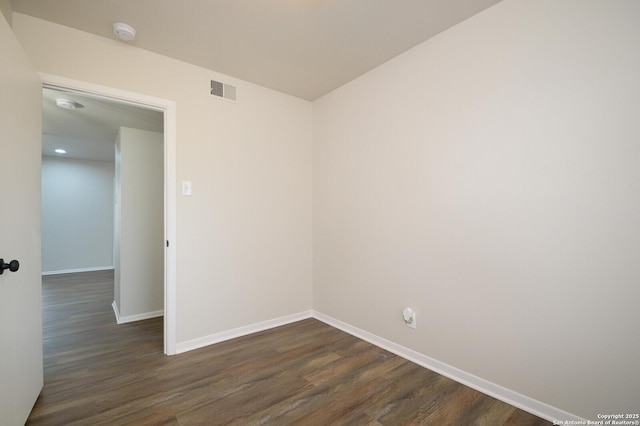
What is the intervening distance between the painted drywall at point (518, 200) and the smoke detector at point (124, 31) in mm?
2022

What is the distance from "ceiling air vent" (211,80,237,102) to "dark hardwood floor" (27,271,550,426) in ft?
8.00

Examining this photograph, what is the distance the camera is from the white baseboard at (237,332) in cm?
265

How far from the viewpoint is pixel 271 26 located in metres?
2.15

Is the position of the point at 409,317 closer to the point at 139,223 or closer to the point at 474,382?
the point at 474,382

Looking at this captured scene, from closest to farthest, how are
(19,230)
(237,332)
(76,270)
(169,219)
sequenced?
(19,230) < (169,219) < (237,332) < (76,270)

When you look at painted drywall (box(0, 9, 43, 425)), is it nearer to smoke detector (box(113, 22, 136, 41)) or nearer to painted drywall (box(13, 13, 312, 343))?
painted drywall (box(13, 13, 312, 343))

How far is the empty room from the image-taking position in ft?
5.14

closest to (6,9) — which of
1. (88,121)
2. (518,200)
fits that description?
(88,121)

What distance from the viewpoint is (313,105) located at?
3.56 m

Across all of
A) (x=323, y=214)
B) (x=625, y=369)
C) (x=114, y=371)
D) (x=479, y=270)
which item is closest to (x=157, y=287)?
(x=114, y=371)

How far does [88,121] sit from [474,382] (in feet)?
16.5

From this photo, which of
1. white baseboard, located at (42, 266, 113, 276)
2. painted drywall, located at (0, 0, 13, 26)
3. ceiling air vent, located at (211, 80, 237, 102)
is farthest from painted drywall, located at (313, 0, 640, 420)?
white baseboard, located at (42, 266, 113, 276)

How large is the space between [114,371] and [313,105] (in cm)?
329

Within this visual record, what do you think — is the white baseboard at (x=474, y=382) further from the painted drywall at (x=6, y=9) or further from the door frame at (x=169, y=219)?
the painted drywall at (x=6, y=9)
